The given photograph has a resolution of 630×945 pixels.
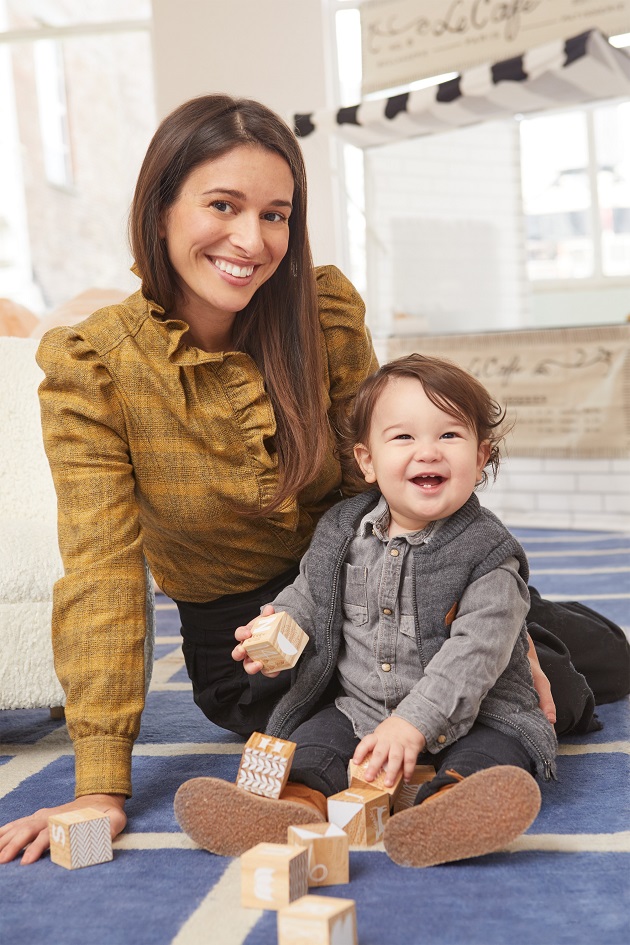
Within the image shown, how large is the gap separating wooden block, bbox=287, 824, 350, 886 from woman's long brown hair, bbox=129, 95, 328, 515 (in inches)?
18.8

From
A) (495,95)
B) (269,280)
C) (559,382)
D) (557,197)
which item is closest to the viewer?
(269,280)

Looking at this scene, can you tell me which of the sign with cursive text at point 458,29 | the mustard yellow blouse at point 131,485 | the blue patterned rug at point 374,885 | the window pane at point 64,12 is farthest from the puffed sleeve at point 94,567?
the window pane at point 64,12

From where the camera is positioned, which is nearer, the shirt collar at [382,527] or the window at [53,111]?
the shirt collar at [382,527]

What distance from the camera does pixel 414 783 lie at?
3.89ft

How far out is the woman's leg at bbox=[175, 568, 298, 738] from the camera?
4.88 ft

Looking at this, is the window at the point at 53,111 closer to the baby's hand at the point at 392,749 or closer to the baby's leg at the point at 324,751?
the baby's leg at the point at 324,751

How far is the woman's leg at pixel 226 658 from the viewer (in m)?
1.49

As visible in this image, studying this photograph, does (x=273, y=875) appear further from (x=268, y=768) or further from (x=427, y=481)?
(x=427, y=481)

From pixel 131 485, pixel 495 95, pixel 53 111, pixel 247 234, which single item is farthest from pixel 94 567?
pixel 53 111

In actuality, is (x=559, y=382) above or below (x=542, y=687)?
above

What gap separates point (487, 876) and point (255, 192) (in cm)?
83

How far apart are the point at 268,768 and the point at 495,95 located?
118 inches

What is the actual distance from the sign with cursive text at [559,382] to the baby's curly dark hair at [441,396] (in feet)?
7.62

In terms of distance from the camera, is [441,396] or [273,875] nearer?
[273,875]
